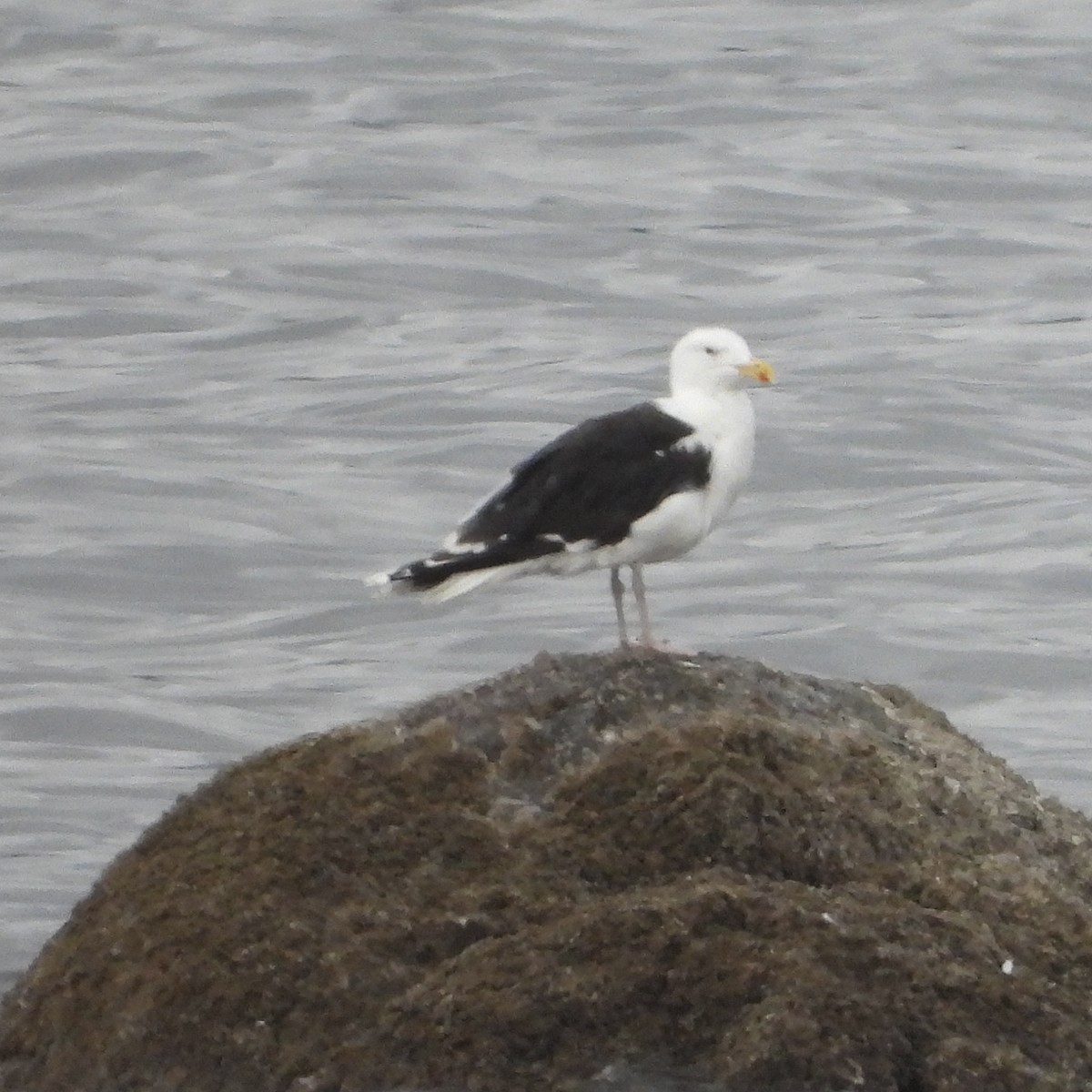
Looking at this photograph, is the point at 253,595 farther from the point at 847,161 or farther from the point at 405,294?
the point at 847,161

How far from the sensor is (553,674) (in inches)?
297

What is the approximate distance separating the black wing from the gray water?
2.45 meters

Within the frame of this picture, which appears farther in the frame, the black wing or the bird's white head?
the bird's white head

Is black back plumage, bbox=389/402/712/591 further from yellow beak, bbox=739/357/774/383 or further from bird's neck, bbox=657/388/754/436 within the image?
yellow beak, bbox=739/357/774/383

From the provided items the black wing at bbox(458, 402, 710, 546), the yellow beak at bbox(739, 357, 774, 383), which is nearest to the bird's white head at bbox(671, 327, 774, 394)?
the yellow beak at bbox(739, 357, 774, 383)

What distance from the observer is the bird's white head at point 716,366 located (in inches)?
376

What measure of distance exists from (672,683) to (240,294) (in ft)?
60.3

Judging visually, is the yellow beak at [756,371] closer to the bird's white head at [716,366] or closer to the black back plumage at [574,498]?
the bird's white head at [716,366]

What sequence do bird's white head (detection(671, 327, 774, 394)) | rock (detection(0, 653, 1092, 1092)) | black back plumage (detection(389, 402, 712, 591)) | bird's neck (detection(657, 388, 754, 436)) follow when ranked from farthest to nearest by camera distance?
bird's white head (detection(671, 327, 774, 394)) < bird's neck (detection(657, 388, 754, 436)) < black back plumage (detection(389, 402, 712, 591)) < rock (detection(0, 653, 1092, 1092))

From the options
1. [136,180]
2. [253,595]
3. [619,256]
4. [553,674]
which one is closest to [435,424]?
[253,595]

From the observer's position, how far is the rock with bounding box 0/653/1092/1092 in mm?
6066

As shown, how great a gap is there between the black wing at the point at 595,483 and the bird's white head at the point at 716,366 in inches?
16.8

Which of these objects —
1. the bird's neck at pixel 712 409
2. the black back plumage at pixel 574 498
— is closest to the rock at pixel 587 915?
the black back plumage at pixel 574 498

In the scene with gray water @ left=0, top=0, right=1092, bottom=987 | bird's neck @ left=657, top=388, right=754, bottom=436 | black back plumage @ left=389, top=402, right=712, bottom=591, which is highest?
bird's neck @ left=657, top=388, right=754, bottom=436
